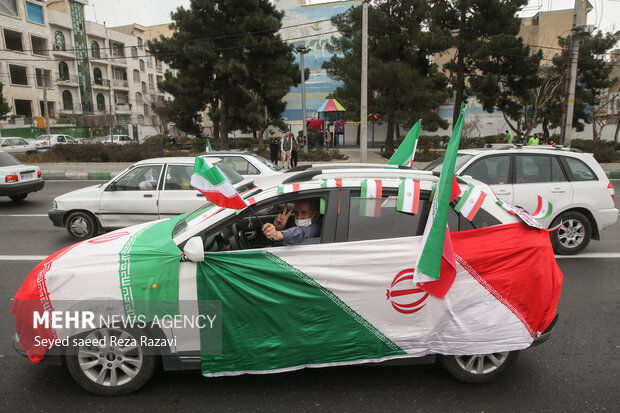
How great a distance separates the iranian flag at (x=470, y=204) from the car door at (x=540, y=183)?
3.84 meters

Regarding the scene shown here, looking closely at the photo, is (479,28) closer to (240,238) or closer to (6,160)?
(6,160)

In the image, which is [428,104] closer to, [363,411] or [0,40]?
[363,411]

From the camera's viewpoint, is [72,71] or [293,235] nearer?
[293,235]

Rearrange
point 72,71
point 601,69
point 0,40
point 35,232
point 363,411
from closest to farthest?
point 363,411 < point 35,232 < point 601,69 < point 0,40 < point 72,71

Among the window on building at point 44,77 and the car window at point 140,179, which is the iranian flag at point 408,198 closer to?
the car window at point 140,179

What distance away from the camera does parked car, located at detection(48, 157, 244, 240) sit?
7520 millimetres

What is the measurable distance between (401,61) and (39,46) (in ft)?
154

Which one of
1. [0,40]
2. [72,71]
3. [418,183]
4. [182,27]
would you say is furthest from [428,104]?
[72,71]

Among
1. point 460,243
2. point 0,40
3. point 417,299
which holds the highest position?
point 0,40

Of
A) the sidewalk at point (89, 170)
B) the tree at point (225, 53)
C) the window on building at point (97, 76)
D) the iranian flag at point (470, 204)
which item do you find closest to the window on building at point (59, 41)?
the window on building at point (97, 76)

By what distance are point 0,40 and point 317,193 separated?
54281 mm

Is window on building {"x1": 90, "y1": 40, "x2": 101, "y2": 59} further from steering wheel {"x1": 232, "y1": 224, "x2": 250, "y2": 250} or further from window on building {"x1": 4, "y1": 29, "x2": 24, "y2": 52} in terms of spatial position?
steering wheel {"x1": 232, "y1": 224, "x2": 250, "y2": 250}

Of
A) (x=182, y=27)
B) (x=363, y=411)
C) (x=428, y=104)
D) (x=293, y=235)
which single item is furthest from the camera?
(x=182, y=27)

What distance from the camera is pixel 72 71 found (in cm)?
5391
